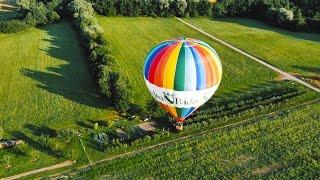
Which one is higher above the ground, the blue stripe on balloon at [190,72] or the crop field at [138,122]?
the blue stripe on balloon at [190,72]

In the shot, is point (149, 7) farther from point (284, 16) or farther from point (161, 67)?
point (161, 67)

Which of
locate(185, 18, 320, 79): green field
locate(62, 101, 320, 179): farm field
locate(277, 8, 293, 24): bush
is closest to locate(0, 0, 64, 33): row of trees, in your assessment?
locate(185, 18, 320, 79): green field

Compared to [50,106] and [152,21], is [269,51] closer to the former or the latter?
[152,21]

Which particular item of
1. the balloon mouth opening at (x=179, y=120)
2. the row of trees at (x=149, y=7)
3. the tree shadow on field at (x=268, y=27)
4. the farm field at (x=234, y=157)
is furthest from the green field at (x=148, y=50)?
the tree shadow on field at (x=268, y=27)

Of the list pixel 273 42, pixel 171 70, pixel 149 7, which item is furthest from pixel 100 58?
pixel 149 7

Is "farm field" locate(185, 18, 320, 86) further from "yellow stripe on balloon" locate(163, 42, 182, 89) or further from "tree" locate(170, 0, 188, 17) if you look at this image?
"yellow stripe on balloon" locate(163, 42, 182, 89)

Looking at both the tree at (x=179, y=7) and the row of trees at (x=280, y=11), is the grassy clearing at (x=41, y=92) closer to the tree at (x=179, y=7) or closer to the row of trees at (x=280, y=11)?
the tree at (x=179, y=7)
